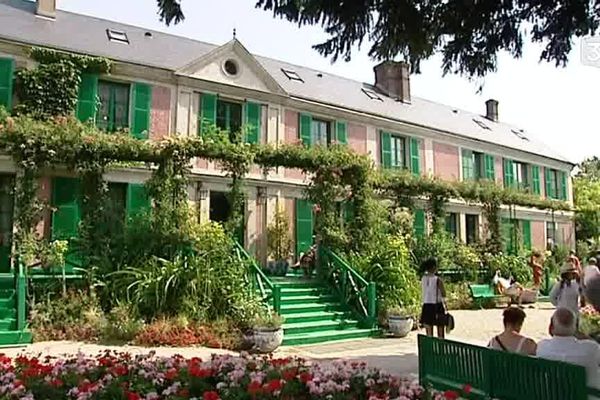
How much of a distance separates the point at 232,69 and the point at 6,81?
5.95 metres

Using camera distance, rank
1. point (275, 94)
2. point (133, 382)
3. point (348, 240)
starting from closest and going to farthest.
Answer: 1. point (133, 382)
2. point (348, 240)
3. point (275, 94)

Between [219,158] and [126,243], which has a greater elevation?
[219,158]

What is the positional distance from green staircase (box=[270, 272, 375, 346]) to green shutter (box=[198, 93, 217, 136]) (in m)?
5.44

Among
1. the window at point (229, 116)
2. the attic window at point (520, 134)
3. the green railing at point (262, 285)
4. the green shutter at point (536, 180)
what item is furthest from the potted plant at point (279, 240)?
the attic window at point (520, 134)

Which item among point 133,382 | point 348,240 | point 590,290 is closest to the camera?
point 133,382

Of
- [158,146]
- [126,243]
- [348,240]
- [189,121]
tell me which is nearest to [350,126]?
[189,121]

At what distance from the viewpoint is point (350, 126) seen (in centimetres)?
1877

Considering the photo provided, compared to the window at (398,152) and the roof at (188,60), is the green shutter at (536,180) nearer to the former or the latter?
the roof at (188,60)

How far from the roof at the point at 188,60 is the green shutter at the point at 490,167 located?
692 millimetres

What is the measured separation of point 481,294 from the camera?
1508 centimetres

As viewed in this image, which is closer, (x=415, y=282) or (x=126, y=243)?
(x=126, y=243)

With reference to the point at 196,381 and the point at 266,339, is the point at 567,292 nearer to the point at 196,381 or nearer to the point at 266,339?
the point at 266,339

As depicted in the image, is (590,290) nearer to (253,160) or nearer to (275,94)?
(253,160)

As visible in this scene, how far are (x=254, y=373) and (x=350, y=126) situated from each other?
15.1 meters
